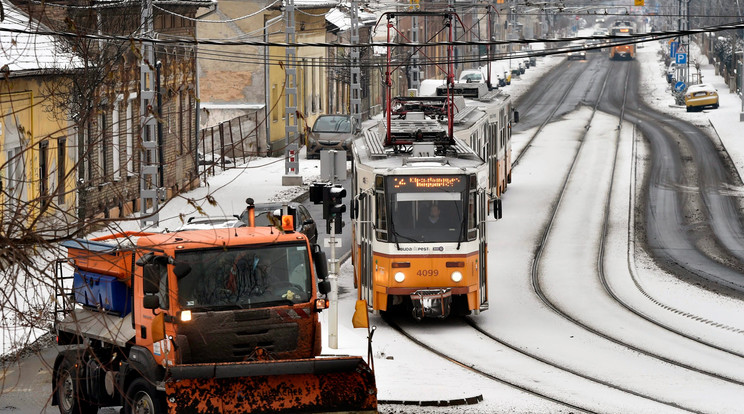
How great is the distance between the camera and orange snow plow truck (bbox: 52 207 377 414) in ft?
43.9

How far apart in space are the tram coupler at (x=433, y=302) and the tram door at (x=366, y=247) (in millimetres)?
1046

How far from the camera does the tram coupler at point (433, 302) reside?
22359 mm

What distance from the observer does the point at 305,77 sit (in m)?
63.6

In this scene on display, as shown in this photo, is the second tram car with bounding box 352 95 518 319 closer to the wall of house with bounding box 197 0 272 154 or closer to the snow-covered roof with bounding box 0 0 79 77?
the snow-covered roof with bounding box 0 0 79 77

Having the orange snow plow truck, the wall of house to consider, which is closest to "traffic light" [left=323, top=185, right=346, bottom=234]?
the orange snow plow truck

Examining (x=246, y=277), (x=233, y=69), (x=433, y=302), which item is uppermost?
(x=233, y=69)

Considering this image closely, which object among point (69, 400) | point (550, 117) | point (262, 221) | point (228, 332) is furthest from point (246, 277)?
point (550, 117)

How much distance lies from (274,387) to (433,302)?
9.09 m

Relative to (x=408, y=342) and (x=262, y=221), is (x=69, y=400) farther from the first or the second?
(x=262, y=221)

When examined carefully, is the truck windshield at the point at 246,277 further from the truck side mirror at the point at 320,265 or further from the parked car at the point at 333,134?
the parked car at the point at 333,134

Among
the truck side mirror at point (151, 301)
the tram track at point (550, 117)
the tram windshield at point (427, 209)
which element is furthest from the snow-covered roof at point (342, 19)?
the truck side mirror at point (151, 301)

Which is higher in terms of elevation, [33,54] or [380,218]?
[33,54]

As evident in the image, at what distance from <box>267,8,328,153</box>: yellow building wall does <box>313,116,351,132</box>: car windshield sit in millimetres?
2660

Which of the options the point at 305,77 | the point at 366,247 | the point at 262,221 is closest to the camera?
the point at 366,247
